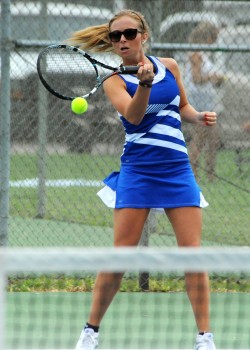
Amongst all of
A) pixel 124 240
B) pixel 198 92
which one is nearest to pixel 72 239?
pixel 198 92

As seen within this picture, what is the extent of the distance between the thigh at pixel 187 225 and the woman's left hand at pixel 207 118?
1.29 ft

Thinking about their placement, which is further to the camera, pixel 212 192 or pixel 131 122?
pixel 212 192

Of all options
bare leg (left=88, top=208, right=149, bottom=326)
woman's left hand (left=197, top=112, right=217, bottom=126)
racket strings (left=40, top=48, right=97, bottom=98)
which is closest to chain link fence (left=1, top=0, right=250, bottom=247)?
racket strings (left=40, top=48, right=97, bottom=98)

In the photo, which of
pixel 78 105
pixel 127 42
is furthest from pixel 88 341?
pixel 127 42

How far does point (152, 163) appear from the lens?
467 centimetres

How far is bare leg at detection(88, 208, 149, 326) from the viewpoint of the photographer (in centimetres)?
462

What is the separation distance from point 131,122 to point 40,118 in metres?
2.66

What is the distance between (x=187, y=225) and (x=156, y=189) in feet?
0.67

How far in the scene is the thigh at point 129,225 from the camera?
182 inches

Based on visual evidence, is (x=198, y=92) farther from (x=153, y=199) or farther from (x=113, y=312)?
(x=153, y=199)

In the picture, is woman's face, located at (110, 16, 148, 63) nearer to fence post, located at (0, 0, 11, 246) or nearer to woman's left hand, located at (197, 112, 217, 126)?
woman's left hand, located at (197, 112, 217, 126)

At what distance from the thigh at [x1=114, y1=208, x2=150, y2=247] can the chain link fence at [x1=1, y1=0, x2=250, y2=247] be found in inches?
79.1

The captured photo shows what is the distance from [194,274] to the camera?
181 inches

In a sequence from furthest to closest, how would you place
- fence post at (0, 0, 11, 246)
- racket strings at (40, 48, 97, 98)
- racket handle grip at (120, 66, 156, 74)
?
fence post at (0, 0, 11, 246)
racket strings at (40, 48, 97, 98)
racket handle grip at (120, 66, 156, 74)
